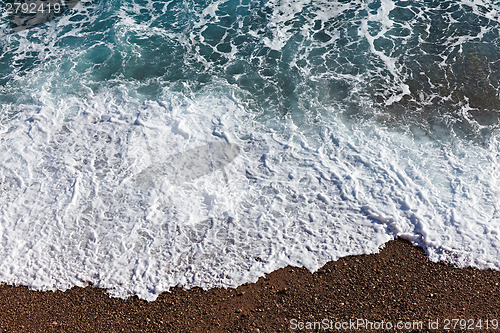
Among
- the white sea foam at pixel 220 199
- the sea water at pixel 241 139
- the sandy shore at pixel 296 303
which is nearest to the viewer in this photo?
the sandy shore at pixel 296 303

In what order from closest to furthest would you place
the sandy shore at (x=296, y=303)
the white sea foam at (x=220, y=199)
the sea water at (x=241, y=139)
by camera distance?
the sandy shore at (x=296, y=303) < the white sea foam at (x=220, y=199) < the sea water at (x=241, y=139)

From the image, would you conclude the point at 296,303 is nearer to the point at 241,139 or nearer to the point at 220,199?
the point at 220,199

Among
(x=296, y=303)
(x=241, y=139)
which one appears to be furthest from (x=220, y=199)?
(x=296, y=303)

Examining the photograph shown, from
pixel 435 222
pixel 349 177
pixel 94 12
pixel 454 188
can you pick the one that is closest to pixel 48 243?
pixel 349 177

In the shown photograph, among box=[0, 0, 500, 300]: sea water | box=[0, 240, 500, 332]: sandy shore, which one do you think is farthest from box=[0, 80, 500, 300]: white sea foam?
box=[0, 240, 500, 332]: sandy shore

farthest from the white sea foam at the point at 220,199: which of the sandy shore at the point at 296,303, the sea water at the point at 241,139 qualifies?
the sandy shore at the point at 296,303

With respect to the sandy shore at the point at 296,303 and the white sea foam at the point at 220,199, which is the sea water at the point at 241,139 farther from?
the sandy shore at the point at 296,303

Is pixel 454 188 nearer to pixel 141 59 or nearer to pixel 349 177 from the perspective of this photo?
pixel 349 177
